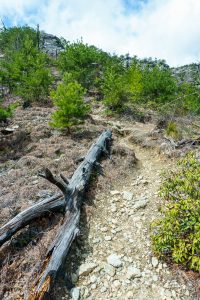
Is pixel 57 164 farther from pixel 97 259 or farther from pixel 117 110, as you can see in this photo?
pixel 117 110

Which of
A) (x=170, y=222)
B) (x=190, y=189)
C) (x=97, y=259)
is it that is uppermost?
(x=190, y=189)

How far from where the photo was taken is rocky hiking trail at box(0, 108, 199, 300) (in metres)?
4.88

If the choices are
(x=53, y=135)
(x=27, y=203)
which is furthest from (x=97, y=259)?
(x=53, y=135)

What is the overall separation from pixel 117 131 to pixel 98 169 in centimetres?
552

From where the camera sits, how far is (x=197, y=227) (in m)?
4.89

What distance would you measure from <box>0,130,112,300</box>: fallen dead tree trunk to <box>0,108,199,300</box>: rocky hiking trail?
0.27 m

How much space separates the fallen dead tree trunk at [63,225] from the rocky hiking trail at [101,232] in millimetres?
267

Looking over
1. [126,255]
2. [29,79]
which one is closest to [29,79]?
[29,79]

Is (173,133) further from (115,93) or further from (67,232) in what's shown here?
(67,232)

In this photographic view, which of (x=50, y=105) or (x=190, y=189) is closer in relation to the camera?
(x=190, y=189)

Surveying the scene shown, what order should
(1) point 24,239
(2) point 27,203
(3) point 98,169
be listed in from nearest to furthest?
(1) point 24,239, (2) point 27,203, (3) point 98,169

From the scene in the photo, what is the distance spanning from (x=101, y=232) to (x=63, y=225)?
1.07m

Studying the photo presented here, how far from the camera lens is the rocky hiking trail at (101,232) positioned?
488 cm

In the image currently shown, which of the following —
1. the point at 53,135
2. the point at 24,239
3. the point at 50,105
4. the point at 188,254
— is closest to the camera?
the point at 188,254
